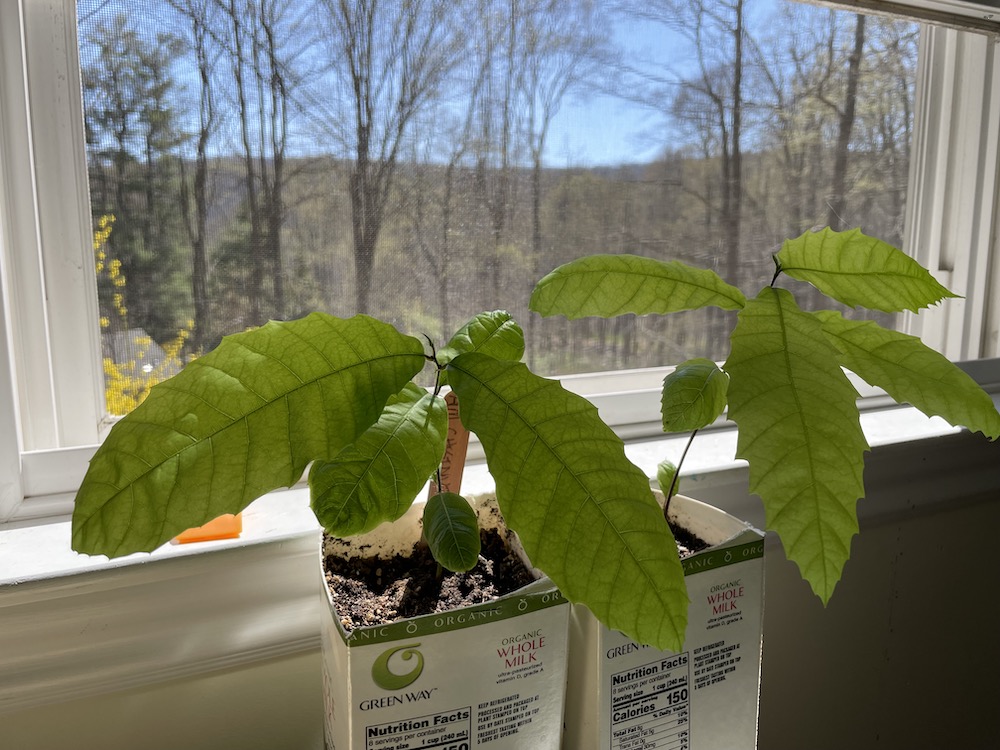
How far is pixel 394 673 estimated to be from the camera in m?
0.46

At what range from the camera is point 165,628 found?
2.08 feet

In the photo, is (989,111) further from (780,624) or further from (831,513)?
(831,513)

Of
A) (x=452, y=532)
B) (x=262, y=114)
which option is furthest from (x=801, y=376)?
(x=262, y=114)

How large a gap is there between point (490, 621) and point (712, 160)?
0.80 meters

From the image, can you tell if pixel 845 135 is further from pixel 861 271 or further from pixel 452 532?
pixel 452 532

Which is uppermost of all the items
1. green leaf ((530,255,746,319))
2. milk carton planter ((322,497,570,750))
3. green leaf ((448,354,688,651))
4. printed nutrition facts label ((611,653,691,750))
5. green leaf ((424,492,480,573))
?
green leaf ((530,255,746,319))

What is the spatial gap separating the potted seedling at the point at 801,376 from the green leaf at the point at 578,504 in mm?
75

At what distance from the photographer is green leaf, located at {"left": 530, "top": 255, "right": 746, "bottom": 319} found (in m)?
0.54

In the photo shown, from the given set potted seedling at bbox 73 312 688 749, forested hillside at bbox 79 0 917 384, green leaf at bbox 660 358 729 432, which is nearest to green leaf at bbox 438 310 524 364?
potted seedling at bbox 73 312 688 749

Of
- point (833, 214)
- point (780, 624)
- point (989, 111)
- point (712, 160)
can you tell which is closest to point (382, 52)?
point (712, 160)

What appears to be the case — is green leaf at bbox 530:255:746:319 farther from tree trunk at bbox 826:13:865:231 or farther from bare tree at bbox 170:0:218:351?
tree trunk at bbox 826:13:865:231

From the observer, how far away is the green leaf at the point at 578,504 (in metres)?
0.39

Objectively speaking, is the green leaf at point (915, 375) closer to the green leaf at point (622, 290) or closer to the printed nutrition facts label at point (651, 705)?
the green leaf at point (622, 290)

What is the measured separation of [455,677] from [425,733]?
41 millimetres
